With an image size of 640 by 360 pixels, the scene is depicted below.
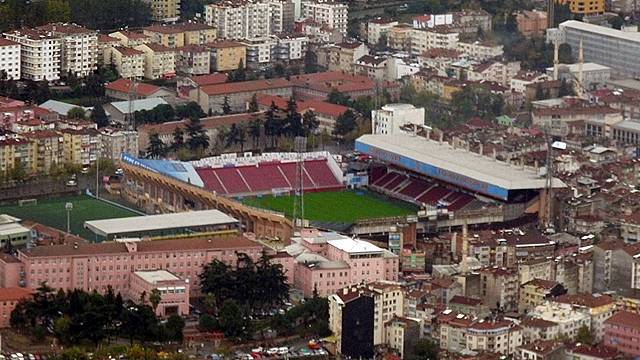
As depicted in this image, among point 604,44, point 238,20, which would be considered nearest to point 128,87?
point 238,20

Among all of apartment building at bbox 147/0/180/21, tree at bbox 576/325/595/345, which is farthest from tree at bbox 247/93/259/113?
tree at bbox 576/325/595/345

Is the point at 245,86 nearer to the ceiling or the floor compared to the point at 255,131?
nearer to the ceiling

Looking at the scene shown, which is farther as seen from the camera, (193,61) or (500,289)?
(193,61)

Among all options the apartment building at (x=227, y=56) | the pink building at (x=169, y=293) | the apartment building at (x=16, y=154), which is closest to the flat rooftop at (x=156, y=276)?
the pink building at (x=169, y=293)

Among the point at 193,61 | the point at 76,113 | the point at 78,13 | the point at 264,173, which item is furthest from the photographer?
the point at 78,13

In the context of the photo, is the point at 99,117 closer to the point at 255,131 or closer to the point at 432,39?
the point at 255,131

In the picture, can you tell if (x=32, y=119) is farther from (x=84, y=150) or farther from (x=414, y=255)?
(x=414, y=255)

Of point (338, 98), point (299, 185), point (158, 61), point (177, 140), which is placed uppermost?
point (158, 61)

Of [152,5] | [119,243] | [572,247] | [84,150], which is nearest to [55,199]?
[84,150]
